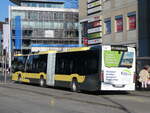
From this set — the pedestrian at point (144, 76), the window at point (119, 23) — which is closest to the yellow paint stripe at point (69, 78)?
the pedestrian at point (144, 76)

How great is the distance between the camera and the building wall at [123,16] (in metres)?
35.6

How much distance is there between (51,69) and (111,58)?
690 cm

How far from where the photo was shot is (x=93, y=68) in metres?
20.3

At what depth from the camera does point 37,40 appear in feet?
377

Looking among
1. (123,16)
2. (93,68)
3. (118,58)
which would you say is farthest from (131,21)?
(93,68)

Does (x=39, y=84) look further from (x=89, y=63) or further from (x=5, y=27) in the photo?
(x=5, y=27)

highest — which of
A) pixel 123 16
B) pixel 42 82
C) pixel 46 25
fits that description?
pixel 46 25

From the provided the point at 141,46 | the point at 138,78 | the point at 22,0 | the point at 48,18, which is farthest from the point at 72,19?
the point at 138,78

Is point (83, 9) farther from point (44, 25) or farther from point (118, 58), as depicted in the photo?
point (44, 25)

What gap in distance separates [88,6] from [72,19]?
7236 cm

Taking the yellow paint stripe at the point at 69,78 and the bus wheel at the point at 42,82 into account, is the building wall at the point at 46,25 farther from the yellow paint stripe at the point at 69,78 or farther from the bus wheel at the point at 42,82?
the yellow paint stripe at the point at 69,78

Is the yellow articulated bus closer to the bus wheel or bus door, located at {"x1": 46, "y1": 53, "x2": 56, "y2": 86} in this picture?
bus door, located at {"x1": 46, "y1": 53, "x2": 56, "y2": 86}

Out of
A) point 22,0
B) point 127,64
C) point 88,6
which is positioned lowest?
point 127,64

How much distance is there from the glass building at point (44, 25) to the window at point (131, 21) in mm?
77753
